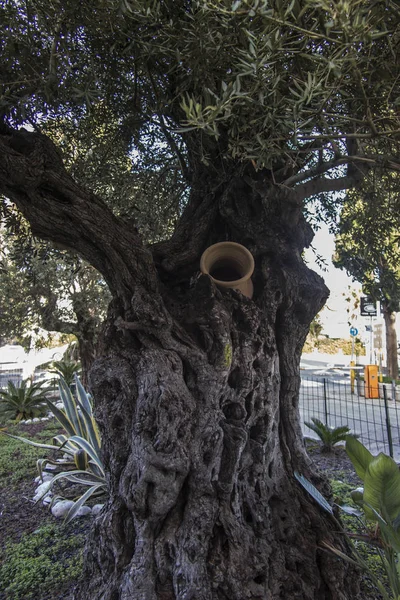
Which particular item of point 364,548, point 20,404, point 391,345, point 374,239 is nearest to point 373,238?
point 374,239

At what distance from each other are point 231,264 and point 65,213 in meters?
1.32

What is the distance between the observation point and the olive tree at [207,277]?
6.66 feet

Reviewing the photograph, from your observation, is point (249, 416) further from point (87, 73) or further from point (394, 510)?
point (87, 73)

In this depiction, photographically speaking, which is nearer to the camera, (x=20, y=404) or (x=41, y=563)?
(x=41, y=563)

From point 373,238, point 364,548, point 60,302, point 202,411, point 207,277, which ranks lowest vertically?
point 364,548

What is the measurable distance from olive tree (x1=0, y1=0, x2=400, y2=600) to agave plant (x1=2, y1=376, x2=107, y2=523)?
1.65 metres

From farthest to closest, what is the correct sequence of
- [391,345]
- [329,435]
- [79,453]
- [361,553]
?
[391,345] → [329,435] → [79,453] → [361,553]

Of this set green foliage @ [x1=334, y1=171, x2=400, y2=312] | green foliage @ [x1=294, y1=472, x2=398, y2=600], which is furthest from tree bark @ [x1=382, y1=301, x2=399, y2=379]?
green foliage @ [x1=294, y1=472, x2=398, y2=600]

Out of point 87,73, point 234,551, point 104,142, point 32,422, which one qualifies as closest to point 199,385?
point 234,551

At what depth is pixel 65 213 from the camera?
2.44m

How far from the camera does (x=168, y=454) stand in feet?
7.09

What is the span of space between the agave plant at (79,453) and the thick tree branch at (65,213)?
7.35ft

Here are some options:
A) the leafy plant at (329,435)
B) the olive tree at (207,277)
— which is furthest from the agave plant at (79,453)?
the leafy plant at (329,435)

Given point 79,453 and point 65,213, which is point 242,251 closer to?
point 65,213
